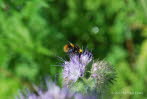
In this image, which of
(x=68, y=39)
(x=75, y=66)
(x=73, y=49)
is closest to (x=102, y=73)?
(x=75, y=66)

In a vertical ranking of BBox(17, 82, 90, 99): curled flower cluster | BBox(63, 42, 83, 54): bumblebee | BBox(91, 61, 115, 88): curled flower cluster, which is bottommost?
BBox(17, 82, 90, 99): curled flower cluster

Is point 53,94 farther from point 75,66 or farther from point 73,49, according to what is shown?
point 73,49

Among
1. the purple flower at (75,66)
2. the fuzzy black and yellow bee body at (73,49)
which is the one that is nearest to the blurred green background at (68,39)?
the fuzzy black and yellow bee body at (73,49)

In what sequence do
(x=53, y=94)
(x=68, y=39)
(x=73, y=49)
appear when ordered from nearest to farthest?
(x=53, y=94)
(x=73, y=49)
(x=68, y=39)

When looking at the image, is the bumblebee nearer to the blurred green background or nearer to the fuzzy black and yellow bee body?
the fuzzy black and yellow bee body

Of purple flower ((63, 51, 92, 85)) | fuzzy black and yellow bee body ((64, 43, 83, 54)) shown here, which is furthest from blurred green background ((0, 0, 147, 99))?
purple flower ((63, 51, 92, 85))
